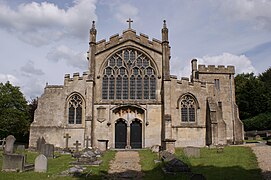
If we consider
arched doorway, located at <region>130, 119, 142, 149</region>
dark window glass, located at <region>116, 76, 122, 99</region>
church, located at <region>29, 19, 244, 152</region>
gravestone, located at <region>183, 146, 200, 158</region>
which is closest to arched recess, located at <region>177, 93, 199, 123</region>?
church, located at <region>29, 19, 244, 152</region>

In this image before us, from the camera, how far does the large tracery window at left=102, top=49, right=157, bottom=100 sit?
90.2ft

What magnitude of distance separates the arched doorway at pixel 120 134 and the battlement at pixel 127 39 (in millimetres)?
7475

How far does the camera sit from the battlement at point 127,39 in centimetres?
2812

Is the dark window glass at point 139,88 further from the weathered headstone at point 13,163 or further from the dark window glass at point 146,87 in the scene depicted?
the weathered headstone at point 13,163

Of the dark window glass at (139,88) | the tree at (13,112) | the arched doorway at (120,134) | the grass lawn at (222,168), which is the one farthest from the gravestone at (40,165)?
the tree at (13,112)

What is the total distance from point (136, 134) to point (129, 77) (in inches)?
219

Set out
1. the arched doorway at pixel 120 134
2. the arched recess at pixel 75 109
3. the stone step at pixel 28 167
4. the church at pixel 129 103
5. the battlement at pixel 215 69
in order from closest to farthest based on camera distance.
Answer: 1. the stone step at pixel 28 167
2. the church at pixel 129 103
3. the arched doorway at pixel 120 134
4. the arched recess at pixel 75 109
5. the battlement at pixel 215 69

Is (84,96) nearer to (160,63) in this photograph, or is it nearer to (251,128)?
(160,63)

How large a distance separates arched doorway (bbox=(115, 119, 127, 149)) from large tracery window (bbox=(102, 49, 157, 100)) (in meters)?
2.61

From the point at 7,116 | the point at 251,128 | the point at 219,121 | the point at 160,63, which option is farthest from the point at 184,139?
the point at 7,116

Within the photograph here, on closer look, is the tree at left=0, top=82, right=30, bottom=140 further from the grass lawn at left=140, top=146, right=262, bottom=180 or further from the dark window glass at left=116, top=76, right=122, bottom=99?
the grass lawn at left=140, top=146, right=262, bottom=180

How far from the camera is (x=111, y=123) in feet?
87.8

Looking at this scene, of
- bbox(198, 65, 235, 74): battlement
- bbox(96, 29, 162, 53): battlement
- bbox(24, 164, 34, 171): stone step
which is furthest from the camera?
bbox(198, 65, 235, 74): battlement

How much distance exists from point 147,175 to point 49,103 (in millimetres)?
17099
